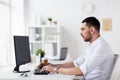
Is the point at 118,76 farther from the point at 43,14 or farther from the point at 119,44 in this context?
the point at 43,14

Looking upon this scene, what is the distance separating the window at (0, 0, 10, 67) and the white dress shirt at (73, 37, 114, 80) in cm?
270

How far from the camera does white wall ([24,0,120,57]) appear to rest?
5137 millimetres

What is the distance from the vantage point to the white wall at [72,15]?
514 cm

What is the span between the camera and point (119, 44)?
5.12 m

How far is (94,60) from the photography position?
8.00ft

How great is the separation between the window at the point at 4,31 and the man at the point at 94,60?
7.96 ft

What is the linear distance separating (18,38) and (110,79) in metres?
1.07

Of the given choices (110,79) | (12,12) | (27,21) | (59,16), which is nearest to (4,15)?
(12,12)

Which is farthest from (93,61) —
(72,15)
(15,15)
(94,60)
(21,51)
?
(15,15)

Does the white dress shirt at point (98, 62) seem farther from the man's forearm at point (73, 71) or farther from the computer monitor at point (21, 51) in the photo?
the computer monitor at point (21, 51)

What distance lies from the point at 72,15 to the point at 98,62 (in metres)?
2.87

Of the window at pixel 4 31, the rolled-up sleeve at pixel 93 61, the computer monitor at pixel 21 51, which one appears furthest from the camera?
the window at pixel 4 31

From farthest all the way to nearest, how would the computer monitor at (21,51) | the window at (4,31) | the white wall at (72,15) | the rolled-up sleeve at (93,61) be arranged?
the white wall at (72,15) → the window at (4,31) → the computer monitor at (21,51) → the rolled-up sleeve at (93,61)

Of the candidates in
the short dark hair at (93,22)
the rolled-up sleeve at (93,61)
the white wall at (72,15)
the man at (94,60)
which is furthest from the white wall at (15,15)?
the rolled-up sleeve at (93,61)
